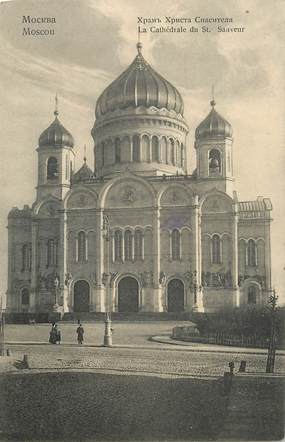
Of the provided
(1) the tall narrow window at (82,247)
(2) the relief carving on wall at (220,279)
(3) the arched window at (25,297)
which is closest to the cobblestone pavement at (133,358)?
(2) the relief carving on wall at (220,279)

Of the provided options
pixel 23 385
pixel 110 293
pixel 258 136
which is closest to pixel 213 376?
pixel 23 385

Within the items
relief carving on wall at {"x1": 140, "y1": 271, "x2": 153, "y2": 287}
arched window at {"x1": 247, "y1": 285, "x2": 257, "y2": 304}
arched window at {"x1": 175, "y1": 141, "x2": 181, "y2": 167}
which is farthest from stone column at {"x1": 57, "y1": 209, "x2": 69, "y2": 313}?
arched window at {"x1": 247, "y1": 285, "x2": 257, "y2": 304}

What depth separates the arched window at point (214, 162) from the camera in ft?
118

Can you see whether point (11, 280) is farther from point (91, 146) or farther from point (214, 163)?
point (91, 146)

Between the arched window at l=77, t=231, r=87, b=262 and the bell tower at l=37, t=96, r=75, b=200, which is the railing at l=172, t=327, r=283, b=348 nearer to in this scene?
the arched window at l=77, t=231, r=87, b=262

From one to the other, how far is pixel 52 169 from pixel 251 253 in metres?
12.3

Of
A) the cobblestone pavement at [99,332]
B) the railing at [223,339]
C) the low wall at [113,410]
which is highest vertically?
the railing at [223,339]

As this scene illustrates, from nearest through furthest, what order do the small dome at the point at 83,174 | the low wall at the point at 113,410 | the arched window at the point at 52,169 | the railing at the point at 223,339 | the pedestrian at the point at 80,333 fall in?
1. the low wall at the point at 113,410
2. the railing at the point at 223,339
3. the pedestrian at the point at 80,333
4. the arched window at the point at 52,169
5. the small dome at the point at 83,174

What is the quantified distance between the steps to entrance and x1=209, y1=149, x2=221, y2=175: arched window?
8.23m

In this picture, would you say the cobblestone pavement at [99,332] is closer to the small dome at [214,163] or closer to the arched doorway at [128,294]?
the arched doorway at [128,294]

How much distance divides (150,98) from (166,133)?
2648 mm

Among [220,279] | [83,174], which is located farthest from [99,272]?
[83,174]

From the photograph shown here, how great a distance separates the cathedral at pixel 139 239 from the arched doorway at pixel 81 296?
0.19 feet

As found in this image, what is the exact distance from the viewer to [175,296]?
36125mm
